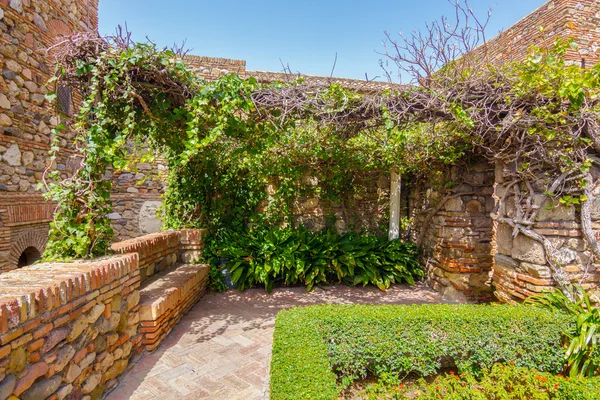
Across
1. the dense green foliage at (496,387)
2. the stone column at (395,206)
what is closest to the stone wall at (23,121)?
the dense green foliage at (496,387)

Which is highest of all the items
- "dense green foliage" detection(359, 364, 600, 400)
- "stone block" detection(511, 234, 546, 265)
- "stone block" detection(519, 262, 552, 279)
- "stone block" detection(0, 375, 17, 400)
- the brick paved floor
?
"stone block" detection(511, 234, 546, 265)

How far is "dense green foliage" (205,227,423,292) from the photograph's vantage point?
17.7ft

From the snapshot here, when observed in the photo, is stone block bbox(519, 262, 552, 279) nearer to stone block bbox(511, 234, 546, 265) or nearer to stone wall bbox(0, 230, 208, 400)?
stone block bbox(511, 234, 546, 265)

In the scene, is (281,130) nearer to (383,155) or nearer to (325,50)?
(325,50)

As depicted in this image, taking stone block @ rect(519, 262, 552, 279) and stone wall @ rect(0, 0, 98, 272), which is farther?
stone wall @ rect(0, 0, 98, 272)

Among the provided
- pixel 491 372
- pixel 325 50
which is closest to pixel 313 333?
pixel 491 372

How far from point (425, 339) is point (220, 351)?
2062 mm

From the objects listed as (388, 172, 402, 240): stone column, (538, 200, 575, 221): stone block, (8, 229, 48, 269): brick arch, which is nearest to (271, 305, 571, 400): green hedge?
(538, 200, 575, 221): stone block

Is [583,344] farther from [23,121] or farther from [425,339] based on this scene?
[23,121]

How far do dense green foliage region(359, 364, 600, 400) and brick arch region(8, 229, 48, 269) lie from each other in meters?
5.45

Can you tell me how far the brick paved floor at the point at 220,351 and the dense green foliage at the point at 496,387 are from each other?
1.08 metres

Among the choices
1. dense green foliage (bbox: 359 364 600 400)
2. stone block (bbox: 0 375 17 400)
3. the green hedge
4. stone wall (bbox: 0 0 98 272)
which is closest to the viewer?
stone block (bbox: 0 375 17 400)

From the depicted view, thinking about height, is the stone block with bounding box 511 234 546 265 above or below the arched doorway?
above

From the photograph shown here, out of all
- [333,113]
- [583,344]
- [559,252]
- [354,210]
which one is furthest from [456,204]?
[333,113]
